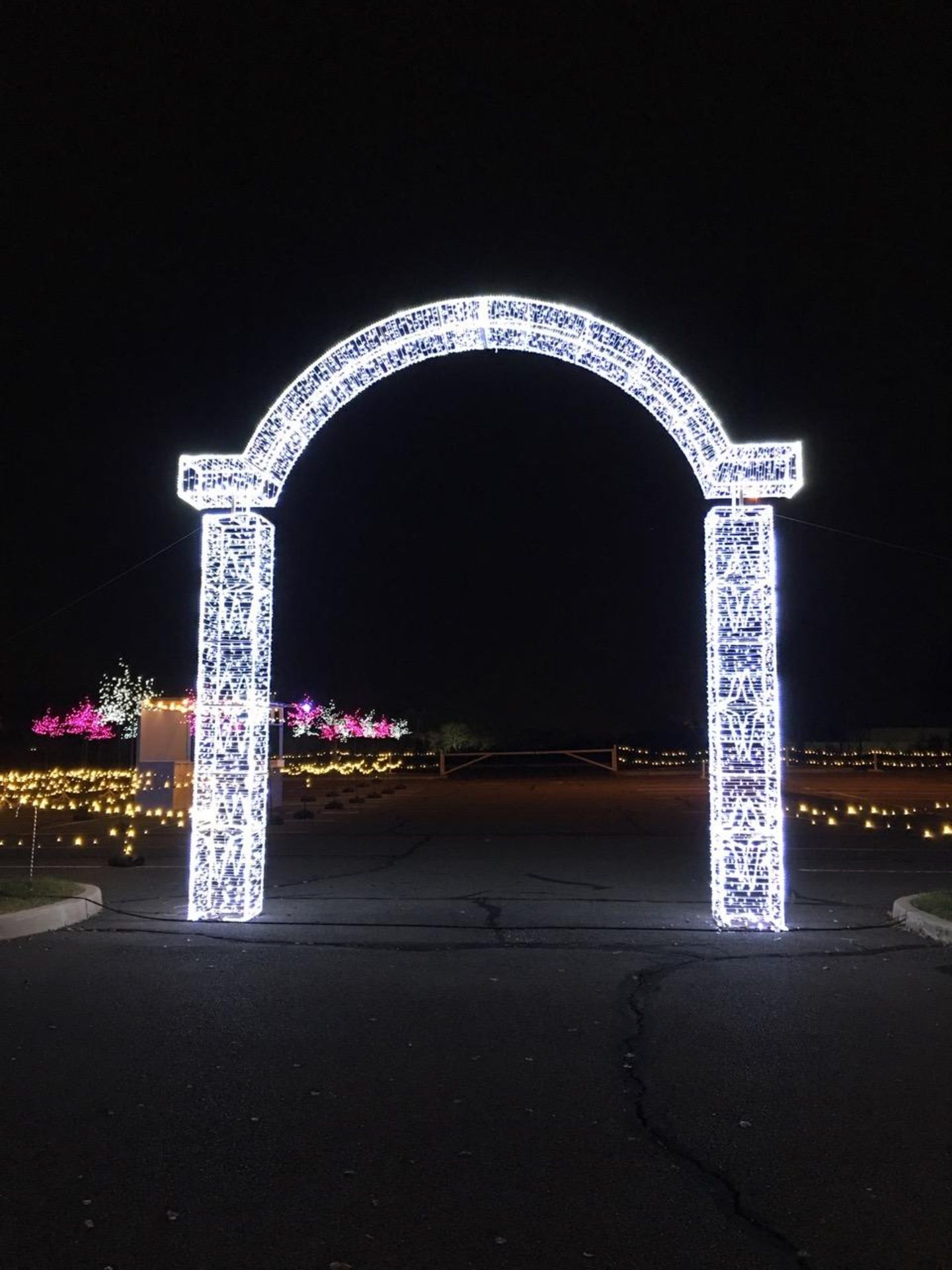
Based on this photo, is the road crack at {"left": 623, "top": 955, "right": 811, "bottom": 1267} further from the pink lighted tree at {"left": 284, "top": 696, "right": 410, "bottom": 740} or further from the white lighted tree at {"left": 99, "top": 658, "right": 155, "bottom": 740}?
the pink lighted tree at {"left": 284, "top": 696, "right": 410, "bottom": 740}

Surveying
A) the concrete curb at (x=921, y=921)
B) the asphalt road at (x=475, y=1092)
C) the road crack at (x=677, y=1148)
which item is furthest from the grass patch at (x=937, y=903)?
the road crack at (x=677, y=1148)

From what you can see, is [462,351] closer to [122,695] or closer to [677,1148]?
[677,1148]

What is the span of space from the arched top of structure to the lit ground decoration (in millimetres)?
15

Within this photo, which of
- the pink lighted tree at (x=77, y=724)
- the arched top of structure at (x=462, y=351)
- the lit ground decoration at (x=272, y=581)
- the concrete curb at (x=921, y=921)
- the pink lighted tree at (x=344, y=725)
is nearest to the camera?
the concrete curb at (x=921, y=921)

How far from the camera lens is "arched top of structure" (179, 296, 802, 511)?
34.9 feet

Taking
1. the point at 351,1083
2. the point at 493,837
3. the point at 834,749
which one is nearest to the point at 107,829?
the point at 493,837

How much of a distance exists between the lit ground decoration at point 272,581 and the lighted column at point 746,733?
0.01m

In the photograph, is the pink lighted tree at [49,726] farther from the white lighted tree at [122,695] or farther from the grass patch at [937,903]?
the grass patch at [937,903]

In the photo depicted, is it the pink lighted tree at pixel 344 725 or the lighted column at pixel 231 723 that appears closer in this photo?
the lighted column at pixel 231 723

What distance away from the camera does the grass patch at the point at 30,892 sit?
10.0 m

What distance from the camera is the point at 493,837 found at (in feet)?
65.2

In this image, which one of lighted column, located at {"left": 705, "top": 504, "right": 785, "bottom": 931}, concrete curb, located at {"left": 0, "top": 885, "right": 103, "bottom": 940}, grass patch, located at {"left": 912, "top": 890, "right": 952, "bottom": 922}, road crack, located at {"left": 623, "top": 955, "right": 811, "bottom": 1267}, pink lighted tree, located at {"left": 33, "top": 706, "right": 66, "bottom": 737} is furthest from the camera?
pink lighted tree, located at {"left": 33, "top": 706, "right": 66, "bottom": 737}

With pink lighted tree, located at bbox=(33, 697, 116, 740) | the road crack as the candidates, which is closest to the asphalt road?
the road crack

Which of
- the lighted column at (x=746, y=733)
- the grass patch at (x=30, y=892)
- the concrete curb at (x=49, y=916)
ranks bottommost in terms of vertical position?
the concrete curb at (x=49, y=916)
